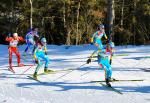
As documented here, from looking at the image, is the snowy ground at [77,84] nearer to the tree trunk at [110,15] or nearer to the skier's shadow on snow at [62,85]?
the skier's shadow on snow at [62,85]

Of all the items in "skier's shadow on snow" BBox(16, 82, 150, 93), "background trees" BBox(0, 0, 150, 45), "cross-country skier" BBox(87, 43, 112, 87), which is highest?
"background trees" BBox(0, 0, 150, 45)

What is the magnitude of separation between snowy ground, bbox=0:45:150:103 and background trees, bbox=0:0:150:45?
1969 centimetres

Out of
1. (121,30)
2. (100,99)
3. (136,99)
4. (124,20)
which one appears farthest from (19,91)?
(124,20)

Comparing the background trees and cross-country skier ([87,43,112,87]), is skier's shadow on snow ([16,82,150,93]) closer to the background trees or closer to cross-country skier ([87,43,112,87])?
cross-country skier ([87,43,112,87])

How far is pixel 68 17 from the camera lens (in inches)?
1762

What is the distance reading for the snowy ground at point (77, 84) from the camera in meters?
16.1

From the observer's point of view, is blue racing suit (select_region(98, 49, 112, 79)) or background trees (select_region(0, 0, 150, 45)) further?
background trees (select_region(0, 0, 150, 45))

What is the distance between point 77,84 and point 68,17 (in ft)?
89.3

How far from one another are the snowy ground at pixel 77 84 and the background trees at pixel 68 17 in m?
19.7

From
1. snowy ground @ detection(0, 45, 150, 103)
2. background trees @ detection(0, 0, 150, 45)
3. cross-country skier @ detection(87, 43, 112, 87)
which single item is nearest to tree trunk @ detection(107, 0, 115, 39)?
snowy ground @ detection(0, 45, 150, 103)

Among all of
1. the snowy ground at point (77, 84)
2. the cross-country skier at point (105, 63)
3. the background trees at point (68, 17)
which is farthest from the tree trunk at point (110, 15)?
the cross-country skier at point (105, 63)

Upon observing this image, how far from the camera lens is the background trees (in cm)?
4400

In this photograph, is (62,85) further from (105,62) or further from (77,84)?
(105,62)

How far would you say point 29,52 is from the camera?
26.2 m
